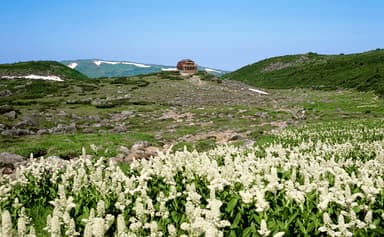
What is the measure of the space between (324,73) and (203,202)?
133 metres

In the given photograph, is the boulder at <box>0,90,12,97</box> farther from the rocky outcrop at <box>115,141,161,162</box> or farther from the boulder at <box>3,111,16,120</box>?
the rocky outcrop at <box>115,141,161,162</box>

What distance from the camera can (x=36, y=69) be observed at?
5103 inches

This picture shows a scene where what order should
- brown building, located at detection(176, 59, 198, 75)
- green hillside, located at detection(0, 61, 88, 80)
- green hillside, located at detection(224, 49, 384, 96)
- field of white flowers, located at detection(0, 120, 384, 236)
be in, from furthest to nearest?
brown building, located at detection(176, 59, 198, 75) < green hillside, located at detection(0, 61, 88, 80) < green hillside, located at detection(224, 49, 384, 96) < field of white flowers, located at detection(0, 120, 384, 236)

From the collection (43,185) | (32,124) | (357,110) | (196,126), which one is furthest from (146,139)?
(357,110)

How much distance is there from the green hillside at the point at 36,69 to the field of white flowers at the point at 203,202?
381ft

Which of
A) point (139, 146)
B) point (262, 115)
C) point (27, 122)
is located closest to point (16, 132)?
point (27, 122)

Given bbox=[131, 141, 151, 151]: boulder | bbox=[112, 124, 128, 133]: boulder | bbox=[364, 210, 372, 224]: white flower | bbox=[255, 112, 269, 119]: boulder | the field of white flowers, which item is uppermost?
bbox=[364, 210, 372, 224]: white flower

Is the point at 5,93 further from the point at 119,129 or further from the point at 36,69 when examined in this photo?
the point at 36,69

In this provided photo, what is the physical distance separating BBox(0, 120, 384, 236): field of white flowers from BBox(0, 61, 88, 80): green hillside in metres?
116

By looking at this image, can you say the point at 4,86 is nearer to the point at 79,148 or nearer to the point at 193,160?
the point at 79,148

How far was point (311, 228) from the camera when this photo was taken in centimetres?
764

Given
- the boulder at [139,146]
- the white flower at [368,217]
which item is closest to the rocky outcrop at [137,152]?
the boulder at [139,146]

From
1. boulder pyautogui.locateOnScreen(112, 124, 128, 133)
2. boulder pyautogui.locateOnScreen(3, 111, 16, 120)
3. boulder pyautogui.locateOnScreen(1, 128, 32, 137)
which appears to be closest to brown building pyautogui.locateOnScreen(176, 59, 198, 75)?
boulder pyautogui.locateOnScreen(3, 111, 16, 120)

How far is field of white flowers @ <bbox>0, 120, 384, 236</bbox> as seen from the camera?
705cm
